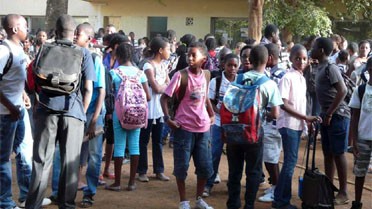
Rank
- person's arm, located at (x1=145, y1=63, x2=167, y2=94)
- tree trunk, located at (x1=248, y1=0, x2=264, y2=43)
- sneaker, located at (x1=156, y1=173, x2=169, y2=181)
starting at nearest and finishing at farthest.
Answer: person's arm, located at (x1=145, y1=63, x2=167, y2=94)
sneaker, located at (x1=156, y1=173, x2=169, y2=181)
tree trunk, located at (x1=248, y1=0, x2=264, y2=43)

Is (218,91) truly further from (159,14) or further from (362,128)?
(159,14)

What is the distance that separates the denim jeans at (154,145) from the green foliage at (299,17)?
382 inches

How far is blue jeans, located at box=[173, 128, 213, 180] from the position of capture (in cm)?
563

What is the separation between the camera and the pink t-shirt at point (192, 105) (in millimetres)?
5633

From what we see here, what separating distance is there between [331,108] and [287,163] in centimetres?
82

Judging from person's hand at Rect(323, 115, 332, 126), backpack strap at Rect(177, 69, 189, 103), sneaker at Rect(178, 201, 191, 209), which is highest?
backpack strap at Rect(177, 69, 189, 103)

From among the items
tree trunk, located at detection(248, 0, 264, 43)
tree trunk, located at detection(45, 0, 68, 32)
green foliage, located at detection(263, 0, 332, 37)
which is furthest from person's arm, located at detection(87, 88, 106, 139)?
green foliage, located at detection(263, 0, 332, 37)

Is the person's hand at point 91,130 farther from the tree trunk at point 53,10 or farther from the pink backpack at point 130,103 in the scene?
the tree trunk at point 53,10

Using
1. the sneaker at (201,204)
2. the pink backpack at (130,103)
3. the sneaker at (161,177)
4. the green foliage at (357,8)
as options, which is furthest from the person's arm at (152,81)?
the green foliage at (357,8)

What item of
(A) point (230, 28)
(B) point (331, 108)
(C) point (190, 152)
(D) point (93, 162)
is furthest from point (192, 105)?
(A) point (230, 28)

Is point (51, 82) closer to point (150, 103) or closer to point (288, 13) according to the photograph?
point (150, 103)

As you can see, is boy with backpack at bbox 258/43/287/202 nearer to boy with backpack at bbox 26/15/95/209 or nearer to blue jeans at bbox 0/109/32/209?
boy with backpack at bbox 26/15/95/209

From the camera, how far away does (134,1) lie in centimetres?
2327

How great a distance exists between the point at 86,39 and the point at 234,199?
2.31 meters
